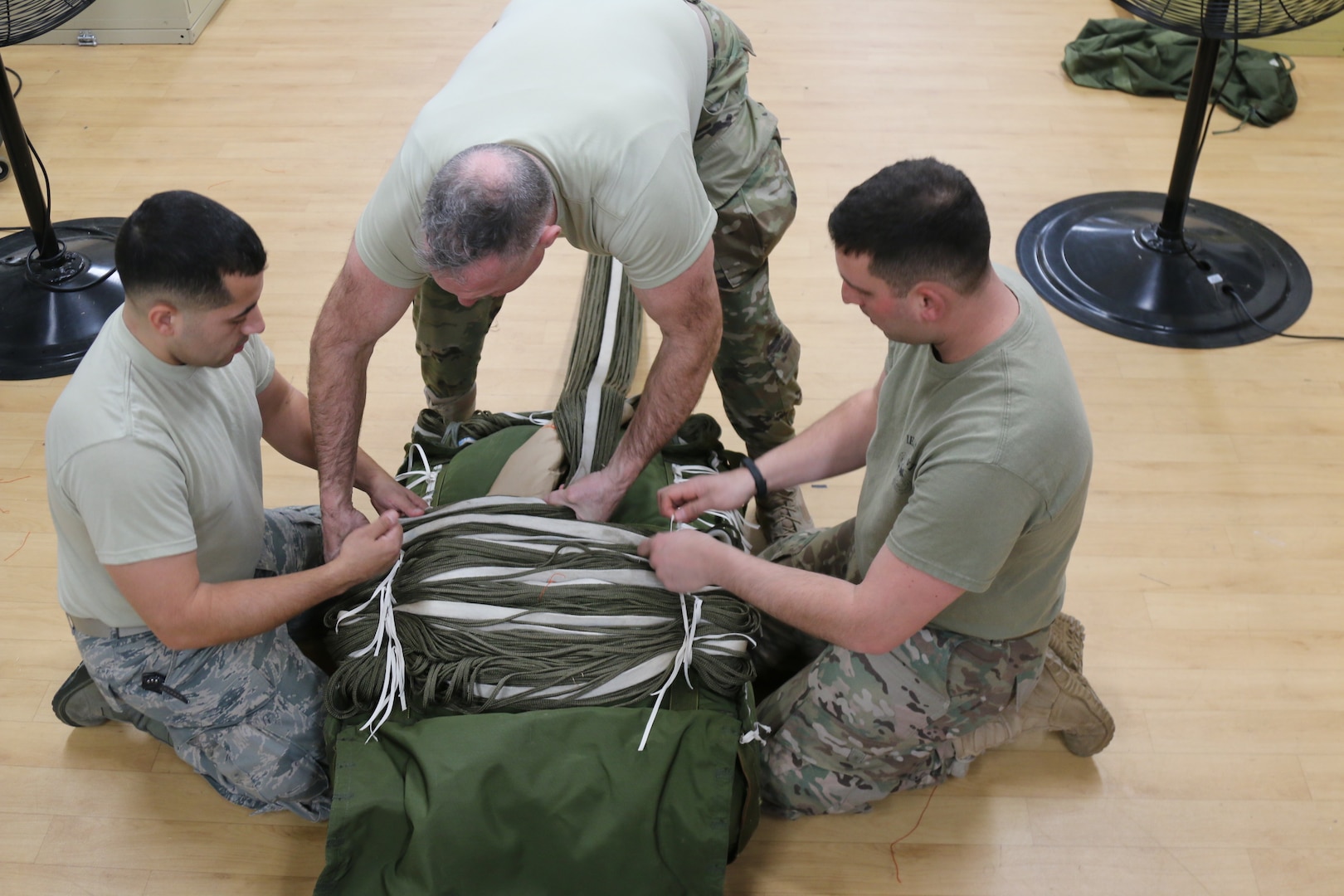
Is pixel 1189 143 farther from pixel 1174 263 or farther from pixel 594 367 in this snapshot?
pixel 594 367

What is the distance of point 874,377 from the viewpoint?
3074 mm

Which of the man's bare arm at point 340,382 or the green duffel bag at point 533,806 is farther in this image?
→ the man's bare arm at point 340,382

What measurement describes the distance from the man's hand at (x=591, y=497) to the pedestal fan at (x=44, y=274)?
172cm

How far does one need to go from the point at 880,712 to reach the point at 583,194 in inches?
38.7

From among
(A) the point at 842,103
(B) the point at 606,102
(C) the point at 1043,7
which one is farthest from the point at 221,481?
(C) the point at 1043,7

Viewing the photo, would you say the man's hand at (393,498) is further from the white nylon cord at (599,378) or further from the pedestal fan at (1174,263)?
the pedestal fan at (1174,263)

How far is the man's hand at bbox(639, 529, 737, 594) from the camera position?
193 cm

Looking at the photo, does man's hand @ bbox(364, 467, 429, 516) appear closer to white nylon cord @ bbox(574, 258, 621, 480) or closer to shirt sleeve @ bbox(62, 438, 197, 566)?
white nylon cord @ bbox(574, 258, 621, 480)

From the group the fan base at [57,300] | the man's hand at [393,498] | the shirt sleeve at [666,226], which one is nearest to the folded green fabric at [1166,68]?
the shirt sleeve at [666,226]

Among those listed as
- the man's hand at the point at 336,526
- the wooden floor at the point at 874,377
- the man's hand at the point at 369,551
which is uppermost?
the man's hand at the point at 369,551

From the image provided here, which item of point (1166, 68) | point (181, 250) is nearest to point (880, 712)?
point (181, 250)

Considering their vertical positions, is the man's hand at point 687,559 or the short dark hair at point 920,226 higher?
the short dark hair at point 920,226

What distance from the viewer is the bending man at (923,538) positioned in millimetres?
1620

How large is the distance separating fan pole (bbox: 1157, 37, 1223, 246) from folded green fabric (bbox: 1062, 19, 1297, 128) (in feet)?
2.60
